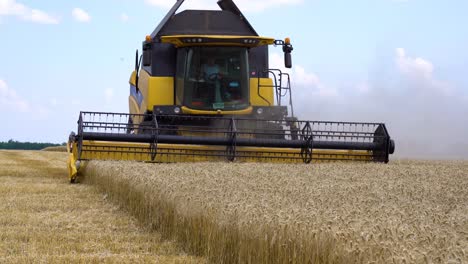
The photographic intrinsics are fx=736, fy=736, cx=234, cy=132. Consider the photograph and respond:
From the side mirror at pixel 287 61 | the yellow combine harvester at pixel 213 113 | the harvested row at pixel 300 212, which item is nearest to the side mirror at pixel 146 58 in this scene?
the yellow combine harvester at pixel 213 113

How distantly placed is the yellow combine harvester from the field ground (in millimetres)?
2655

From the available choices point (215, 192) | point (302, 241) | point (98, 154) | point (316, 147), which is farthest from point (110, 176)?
point (302, 241)

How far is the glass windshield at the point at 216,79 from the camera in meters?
12.7

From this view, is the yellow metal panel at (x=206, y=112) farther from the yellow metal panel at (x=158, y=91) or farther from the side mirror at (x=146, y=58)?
the side mirror at (x=146, y=58)

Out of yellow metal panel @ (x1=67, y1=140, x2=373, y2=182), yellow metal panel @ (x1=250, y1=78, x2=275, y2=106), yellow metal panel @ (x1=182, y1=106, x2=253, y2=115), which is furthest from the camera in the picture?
yellow metal panel @ (x1=250, y1=78, x2=275, y2=106)

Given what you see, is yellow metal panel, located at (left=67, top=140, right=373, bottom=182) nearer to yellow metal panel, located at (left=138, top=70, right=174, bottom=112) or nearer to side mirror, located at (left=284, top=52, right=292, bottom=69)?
yellow metal panel, located at (left=138, top=70, right=174, bottom=112)

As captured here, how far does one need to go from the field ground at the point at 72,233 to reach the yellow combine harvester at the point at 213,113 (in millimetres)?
2655

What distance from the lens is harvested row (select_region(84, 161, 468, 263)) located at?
3.16 m

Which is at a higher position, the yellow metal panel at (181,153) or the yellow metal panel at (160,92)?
the yellow metal panel at (160,92)

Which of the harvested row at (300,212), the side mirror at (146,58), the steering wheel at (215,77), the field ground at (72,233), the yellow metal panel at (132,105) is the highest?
the side mirror at (146,58)

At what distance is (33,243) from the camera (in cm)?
543

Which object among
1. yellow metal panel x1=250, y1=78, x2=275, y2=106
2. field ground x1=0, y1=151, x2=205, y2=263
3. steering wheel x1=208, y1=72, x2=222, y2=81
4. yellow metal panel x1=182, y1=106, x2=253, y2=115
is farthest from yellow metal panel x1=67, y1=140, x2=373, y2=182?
field ground x1=0, y1=151, x2=205, y2=263

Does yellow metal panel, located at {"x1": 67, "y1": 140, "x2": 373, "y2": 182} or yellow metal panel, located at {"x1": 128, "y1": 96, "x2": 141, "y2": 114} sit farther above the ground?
yellow metal panel, located at {"x1": 128, "y1": 96, "x2": 141, "y2": 114}

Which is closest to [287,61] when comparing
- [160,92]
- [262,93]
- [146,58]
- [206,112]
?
[262,93]
